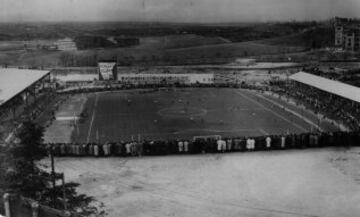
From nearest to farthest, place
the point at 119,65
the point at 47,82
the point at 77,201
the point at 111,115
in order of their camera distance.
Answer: the point at 77,201 < the point at 111,115 < the point at 47,82 < the point at 119,65

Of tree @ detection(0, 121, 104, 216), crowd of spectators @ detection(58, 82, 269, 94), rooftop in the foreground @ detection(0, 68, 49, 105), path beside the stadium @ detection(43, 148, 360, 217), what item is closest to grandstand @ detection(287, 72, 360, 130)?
crowd of spectators @ detection(58, 82, 269, 94)

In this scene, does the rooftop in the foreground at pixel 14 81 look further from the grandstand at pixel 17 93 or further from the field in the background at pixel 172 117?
the field in the background at pixel 172 117

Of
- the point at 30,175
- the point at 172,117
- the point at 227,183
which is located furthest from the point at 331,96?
the point at 30,175

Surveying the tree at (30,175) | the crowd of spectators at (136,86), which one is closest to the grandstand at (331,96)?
the crowd of spectators at (136,86)

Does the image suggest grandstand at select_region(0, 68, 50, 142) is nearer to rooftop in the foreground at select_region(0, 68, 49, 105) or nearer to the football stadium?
rooftop in the foreground at select_region(0, 68, 49, 105)

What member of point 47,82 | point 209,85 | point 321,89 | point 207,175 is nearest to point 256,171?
point 207,175

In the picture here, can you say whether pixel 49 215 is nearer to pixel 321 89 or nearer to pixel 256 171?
pixel 256 171
